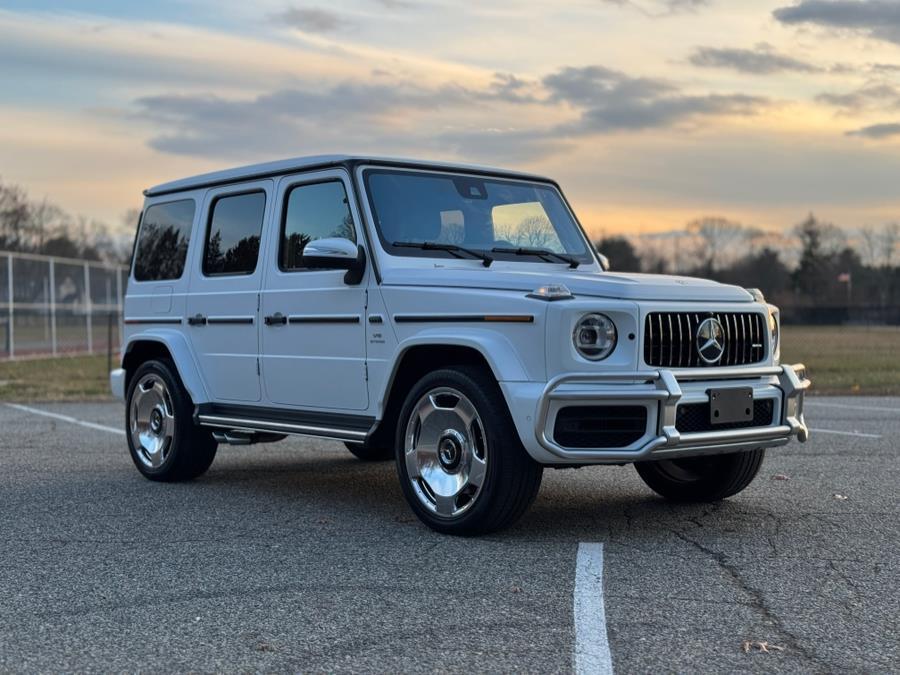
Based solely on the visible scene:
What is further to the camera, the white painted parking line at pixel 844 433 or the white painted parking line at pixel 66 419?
the white painted parking line at pixel 66 419

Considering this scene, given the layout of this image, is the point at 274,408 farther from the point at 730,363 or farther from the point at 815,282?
the point at 815,282

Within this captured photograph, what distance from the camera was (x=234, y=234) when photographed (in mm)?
8094

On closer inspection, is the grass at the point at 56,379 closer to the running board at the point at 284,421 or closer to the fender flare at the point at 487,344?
the running board at the point at 284,421

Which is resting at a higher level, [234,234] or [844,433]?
[234,234]

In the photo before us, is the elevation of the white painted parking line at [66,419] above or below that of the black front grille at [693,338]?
below

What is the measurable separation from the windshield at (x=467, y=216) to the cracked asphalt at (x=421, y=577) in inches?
65.4

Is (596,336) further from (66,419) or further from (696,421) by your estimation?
(66,419)

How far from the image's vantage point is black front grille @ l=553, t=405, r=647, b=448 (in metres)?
5.80

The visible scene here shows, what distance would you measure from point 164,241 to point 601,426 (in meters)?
4.46

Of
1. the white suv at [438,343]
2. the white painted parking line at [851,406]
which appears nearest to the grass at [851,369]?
the white painted parking line at [851,406]

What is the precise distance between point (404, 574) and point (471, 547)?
645 mm

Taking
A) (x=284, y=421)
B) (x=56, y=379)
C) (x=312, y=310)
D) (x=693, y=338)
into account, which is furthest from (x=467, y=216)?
(x=56, y=379)

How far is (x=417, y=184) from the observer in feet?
23.9

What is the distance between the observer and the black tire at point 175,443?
8344 millimetres
